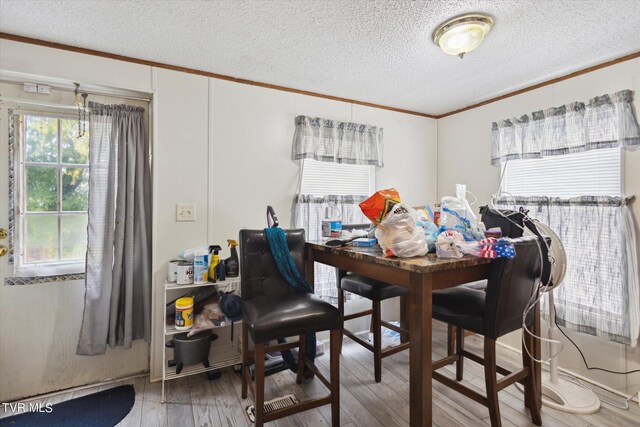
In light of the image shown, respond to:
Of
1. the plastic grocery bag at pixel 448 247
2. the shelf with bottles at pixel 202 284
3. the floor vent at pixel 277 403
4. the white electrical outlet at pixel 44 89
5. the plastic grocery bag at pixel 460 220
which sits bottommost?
the floor vent at pixel 277 403

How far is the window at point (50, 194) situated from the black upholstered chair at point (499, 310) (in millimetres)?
2446

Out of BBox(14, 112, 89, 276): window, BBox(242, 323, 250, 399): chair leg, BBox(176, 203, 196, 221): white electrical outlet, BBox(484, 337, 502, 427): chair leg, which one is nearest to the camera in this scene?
BBox(484, 337, 502, 427): chair leg

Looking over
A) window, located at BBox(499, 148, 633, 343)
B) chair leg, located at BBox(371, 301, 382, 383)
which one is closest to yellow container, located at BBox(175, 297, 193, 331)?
chair leg, located at BBox(371, 301, 382, 383)

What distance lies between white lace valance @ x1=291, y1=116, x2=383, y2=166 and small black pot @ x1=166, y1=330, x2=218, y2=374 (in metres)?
1.58

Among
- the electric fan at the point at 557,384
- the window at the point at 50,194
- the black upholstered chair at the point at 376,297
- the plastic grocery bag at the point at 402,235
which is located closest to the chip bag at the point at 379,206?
the plastic grocery bag at the point at 402,235

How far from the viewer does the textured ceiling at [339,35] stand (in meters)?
1.56

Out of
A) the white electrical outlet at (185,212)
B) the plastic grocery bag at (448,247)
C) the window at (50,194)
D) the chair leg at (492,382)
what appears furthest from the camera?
the white electrical outlet at (185,212)

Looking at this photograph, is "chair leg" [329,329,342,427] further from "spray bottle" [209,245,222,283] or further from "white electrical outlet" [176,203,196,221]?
"white electrical outlet" [176,203,196,221]

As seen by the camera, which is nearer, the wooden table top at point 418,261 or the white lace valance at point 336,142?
the wooden table top at point 418,261

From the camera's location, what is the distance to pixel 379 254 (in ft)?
4.81

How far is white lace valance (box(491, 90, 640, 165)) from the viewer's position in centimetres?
199

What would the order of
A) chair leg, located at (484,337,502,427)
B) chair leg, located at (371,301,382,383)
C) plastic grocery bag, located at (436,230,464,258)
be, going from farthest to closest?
chair leg, located at (371,301,382,383) → chair leg, located at (484,337,502,427) → plastic grocery bag, located at (436,230,464,258)

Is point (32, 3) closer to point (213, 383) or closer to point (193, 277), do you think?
point (193, 277)

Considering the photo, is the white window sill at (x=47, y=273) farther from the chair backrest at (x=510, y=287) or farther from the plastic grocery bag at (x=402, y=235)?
the chair backrest at (x=510, y=287)
